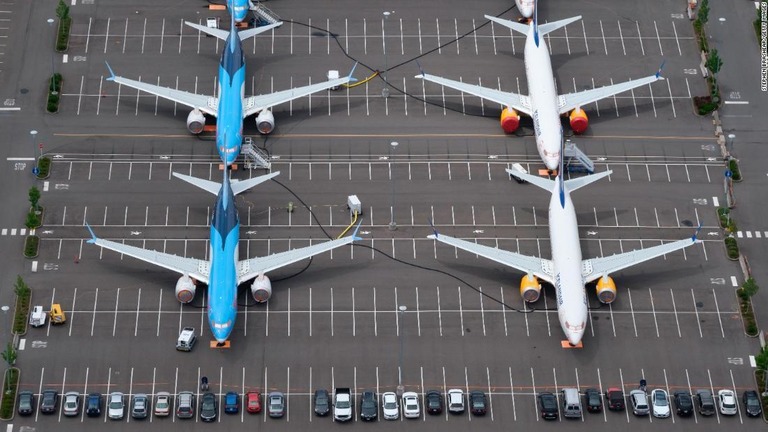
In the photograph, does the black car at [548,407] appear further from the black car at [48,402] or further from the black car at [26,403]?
the black car at [26,403]

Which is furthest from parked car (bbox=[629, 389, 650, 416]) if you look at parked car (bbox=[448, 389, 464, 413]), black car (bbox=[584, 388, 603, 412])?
parked car (bbox=[448, 389, 464, 413])

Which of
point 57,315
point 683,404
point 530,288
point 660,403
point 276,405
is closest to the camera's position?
point 276,405

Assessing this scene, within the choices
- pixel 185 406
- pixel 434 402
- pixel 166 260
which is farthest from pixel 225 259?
pixel 434 402

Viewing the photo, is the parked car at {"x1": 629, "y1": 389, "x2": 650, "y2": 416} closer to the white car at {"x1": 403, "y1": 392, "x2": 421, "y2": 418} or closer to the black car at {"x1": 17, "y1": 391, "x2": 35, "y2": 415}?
the white car at {"x1": 403, "y1": 392, "x2": 421, "y2": 418}

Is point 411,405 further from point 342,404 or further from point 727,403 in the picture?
point 727,403

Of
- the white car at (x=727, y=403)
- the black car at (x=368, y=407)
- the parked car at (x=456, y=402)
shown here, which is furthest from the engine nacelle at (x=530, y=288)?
the white car at (x=727, y=403)

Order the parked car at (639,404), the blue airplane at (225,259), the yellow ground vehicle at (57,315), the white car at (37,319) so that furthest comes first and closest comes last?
the blue airplane at (225,259) → the yellow ground vehicle at (57,315) → the white car at (37,319) → the parked car at (639,404)
